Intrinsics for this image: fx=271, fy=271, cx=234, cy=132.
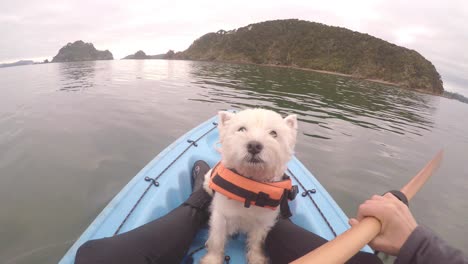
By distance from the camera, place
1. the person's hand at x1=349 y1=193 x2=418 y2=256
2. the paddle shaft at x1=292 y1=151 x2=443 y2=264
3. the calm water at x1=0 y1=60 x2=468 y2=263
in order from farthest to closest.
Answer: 1. the calm water at x1=0 y1=60 x2=468 y2=263
2. the person's hand at x1=349 y1=193 x2=418 y2=256
3. the paddle shaft at x1=292 y1=151 x2=443 y2=264

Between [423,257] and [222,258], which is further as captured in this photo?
[222,258]

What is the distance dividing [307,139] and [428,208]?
4.28 metres

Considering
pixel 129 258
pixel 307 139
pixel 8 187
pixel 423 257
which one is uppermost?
pixel 423 257

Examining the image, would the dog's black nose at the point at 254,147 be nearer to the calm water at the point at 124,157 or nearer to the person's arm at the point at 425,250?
the person's arm at the point at 425,250

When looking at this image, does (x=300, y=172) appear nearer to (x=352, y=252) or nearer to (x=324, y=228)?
(x=324, y=228)

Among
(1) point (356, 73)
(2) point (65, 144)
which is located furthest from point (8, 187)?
(1) point (356, 73)

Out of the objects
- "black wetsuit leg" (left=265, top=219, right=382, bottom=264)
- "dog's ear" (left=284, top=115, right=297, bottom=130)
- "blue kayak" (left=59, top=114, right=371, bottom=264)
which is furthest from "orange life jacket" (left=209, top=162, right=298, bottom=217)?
"blue kayak" (left=59, top=114, right=371, bottom=264)

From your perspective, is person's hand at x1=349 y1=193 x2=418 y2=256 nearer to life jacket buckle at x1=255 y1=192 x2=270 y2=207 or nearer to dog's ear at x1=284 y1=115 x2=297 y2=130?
life jacket buckle at x1=255 y1=192 x2=270 y2=207

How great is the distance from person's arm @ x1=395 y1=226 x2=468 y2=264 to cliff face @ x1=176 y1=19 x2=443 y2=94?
7604 cm

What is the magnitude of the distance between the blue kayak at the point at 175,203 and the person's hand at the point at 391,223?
183 centimetres

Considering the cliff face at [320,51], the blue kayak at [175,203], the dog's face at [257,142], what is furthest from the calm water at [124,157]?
the cliff face at [320,51]

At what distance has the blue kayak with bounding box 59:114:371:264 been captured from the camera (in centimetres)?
321

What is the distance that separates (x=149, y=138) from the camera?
920cm

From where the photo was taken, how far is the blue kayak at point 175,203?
3.21 meters
